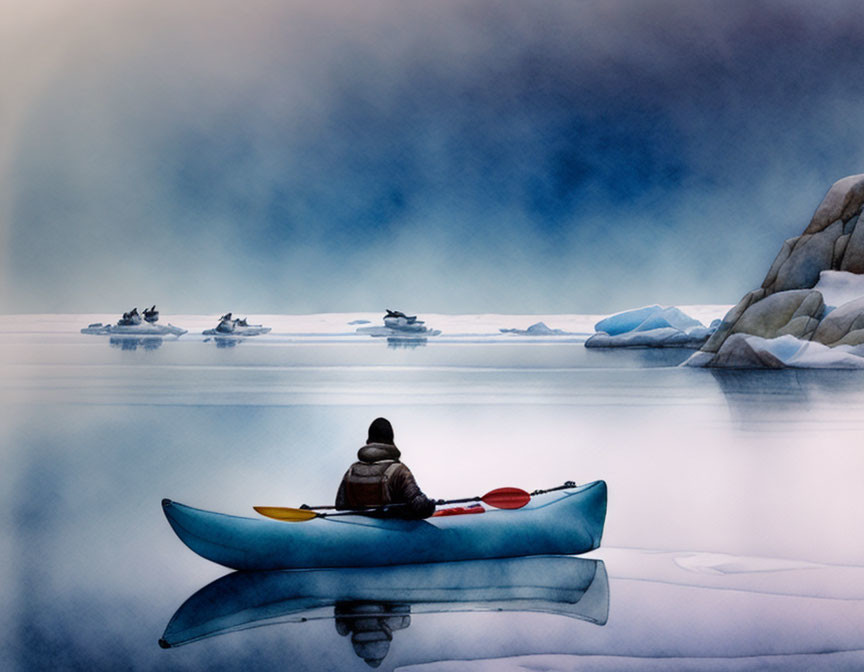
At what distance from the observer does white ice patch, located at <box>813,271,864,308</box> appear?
13.4 m

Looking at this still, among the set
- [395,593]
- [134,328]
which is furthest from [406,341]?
[395,593]

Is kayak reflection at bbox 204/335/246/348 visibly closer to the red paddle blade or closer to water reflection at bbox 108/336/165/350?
water reflection at bbox 108/336/165/350

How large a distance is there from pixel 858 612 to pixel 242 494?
316 cm

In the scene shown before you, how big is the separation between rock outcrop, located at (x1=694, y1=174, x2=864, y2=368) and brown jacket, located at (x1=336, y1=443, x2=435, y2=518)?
38.4ft

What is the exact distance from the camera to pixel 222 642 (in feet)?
8.05

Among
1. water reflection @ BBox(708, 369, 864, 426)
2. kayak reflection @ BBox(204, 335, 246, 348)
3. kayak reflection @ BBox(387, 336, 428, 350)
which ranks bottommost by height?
water reflection @ BBox(708, 369, 864, 426)

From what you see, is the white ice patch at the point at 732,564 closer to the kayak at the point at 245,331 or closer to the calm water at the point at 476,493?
the calm water at the point at 476,493

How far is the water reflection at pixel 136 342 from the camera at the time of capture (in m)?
22.0

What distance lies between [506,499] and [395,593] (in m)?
0.64

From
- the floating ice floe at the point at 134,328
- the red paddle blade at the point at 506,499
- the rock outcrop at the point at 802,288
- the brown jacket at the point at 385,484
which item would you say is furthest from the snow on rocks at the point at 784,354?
the floating ice floe at the point at 134,328

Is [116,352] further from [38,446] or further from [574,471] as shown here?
[574,471]

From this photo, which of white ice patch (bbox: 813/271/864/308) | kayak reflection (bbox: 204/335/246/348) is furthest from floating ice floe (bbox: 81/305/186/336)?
white ice patch (bbox: 813/271/864/308)

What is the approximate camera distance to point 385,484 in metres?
3.04

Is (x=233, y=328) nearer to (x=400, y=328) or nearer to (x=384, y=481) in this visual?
(x=400, y=328)
